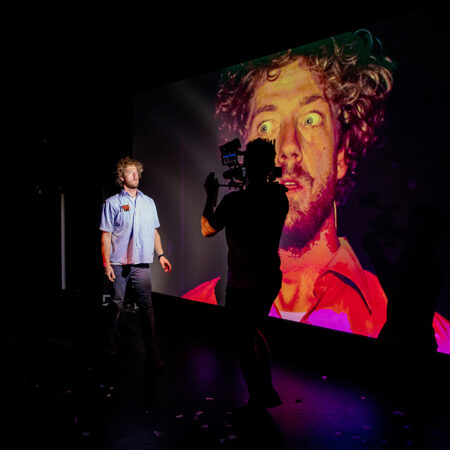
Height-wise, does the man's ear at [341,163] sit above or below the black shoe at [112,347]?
above

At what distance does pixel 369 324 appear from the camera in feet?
10.2

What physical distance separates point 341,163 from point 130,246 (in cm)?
181

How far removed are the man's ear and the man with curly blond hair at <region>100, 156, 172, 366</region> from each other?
5.16ft

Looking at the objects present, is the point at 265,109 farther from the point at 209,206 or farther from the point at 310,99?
the point at 209,206

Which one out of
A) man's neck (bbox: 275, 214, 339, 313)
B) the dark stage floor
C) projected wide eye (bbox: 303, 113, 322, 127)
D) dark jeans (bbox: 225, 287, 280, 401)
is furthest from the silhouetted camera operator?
projected wide eye (bbox: 303, 113, 322, 127)

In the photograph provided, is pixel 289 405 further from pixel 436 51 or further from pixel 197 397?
pixel 436 51

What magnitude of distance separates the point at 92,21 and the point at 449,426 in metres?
4.77

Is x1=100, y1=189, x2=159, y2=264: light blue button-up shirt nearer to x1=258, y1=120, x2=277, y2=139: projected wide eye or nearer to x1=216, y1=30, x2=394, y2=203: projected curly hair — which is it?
x1=258, y1=120, x2=277, y2=139: projected wide eye

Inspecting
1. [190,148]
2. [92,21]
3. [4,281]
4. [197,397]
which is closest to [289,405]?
[197,397]

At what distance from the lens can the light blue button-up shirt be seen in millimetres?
3264

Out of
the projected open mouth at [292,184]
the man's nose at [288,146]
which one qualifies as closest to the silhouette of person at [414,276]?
the projected open mouth at [292,184]

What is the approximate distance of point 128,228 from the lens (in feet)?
10.9

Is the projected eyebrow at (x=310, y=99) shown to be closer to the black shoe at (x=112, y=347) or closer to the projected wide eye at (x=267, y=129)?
the projected wide eye at (x=267, y=129)

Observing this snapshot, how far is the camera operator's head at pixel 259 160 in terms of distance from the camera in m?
2.27
